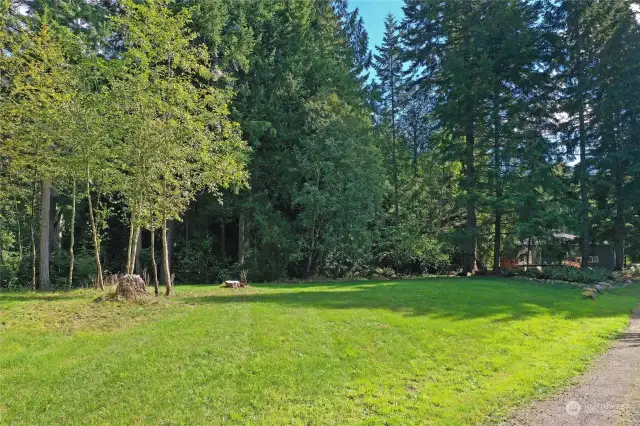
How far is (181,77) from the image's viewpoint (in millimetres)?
9875

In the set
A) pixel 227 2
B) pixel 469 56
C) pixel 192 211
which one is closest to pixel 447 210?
pixel 469 56

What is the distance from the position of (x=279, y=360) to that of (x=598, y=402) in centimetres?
386

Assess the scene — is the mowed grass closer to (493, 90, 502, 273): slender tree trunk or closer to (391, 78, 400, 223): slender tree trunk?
(493, 90, 502, 273): slender tree trunk

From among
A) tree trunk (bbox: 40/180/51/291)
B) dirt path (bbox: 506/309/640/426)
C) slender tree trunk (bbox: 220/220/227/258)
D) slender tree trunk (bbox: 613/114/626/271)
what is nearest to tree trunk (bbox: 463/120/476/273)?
slender tree trunk (bbox: 613/114/626/271)

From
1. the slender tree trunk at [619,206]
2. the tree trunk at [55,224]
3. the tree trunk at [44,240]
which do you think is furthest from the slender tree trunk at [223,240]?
the slender tree trunk at [619,206]

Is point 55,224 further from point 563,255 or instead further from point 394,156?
point 563,255

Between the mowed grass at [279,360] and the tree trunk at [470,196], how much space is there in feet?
34.8

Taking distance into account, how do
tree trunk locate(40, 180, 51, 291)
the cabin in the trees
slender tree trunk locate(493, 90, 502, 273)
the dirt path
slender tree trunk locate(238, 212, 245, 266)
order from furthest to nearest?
the cabin in the trees < slender tree trunk locate(493, 90, 502, 273) < slender tree trunk locate(238, 212, 245, 266) < tree trunk locate(40, 180, 51, 291) < the dirt path

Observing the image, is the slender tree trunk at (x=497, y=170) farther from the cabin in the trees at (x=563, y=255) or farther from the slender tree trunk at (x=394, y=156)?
the slender tree trunk at (x=394, y=156)

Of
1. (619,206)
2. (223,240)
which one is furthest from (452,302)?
(619,206)

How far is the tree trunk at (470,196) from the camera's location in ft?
63.8

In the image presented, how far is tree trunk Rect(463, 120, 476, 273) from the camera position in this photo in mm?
19438
